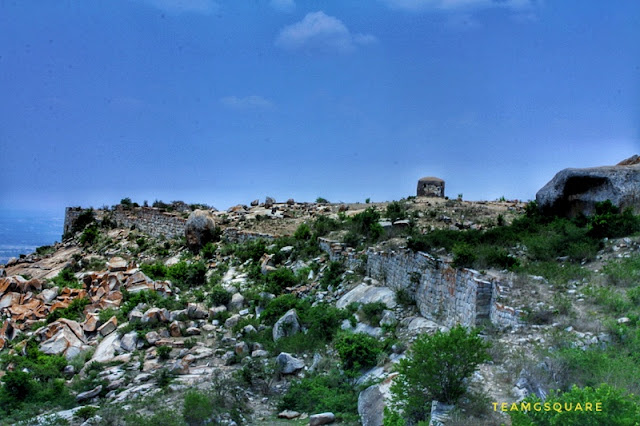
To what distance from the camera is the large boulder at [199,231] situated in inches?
855

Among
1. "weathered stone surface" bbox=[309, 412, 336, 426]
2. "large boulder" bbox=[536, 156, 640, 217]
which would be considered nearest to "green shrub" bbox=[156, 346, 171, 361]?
"weathered stone surface" bbox=[309, 412, 336, 426]

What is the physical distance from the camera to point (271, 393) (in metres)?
9.83

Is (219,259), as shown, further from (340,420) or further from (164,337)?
(340,420)

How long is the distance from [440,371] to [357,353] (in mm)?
3110

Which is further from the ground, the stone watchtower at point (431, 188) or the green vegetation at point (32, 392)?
the stone watchtower at point (431, 188)

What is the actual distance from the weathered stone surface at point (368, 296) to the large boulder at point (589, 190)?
227 inches

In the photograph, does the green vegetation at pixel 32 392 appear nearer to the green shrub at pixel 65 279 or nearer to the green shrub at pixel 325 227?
the green shrub at pixel 65 279

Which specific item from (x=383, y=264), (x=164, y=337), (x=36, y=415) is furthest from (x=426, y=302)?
(x=36, y=415)

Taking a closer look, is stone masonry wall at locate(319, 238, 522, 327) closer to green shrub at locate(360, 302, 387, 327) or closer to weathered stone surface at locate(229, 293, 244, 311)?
green shrub at locate(360, 302, 387, 327)

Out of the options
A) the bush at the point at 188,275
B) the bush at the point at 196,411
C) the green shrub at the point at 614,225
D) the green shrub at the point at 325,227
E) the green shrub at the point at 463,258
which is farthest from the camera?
the green shrub at the point at 325,227

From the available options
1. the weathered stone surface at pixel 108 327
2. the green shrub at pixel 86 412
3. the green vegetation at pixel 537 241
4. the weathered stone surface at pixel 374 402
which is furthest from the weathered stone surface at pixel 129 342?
the green vegetation at pixel 537 241

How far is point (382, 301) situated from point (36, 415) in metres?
7.57

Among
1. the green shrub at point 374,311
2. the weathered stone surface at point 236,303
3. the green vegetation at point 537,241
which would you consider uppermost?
the green vegetation at point 537,241

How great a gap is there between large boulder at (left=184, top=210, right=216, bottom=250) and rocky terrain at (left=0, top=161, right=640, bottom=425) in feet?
5.33
